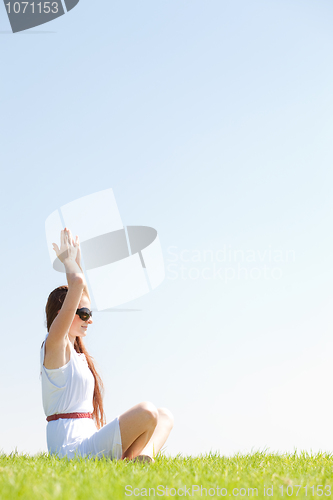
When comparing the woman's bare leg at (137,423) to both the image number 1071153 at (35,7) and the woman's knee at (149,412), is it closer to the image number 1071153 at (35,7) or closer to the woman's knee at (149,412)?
the woman's knee at (149,412)

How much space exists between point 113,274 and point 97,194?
1.52m

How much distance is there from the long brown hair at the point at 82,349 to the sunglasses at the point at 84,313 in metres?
0.28

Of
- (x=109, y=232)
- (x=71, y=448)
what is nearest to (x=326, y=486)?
(x=71, y=448)

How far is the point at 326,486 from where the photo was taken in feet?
12.4

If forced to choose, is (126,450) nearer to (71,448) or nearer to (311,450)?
(71,448)

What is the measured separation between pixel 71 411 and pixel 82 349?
3.44ft

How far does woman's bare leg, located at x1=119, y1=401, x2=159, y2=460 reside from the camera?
4883mm
